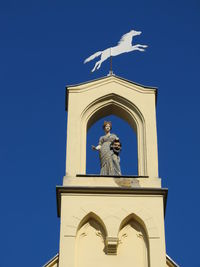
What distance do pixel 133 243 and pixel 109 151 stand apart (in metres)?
2.53

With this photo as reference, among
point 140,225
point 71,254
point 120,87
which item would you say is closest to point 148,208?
point 140,225

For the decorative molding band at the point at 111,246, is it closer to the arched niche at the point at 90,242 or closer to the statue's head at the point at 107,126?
the arched niche at the point at 90,242

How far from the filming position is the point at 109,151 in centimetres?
2312

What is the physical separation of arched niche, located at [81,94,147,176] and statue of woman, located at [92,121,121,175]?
0.33 meters

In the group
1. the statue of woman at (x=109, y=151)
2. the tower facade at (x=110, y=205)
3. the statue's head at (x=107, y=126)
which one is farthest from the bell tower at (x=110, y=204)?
the statue of woman at (x=109, y=151)

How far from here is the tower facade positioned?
21141mm

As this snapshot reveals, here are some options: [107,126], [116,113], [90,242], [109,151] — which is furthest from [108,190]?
[116,113]

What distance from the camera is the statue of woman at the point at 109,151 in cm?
2280

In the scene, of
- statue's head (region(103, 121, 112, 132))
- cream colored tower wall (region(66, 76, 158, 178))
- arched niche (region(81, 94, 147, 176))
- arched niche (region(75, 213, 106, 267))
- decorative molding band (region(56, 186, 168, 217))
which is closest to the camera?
arched niche (region(75, 213, 106, 267))

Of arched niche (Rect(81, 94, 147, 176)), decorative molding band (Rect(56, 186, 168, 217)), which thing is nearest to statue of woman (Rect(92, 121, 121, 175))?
arched niche (Rect(81, 94, 147, 176))

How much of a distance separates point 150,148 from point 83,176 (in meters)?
1.59

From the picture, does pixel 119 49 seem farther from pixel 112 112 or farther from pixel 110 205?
pixel 110 205

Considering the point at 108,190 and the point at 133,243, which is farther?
the point at 108,190

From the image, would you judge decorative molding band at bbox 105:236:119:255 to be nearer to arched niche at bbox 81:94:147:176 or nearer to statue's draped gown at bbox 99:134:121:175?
statue's draped gown at bbox 99:134:121:175
